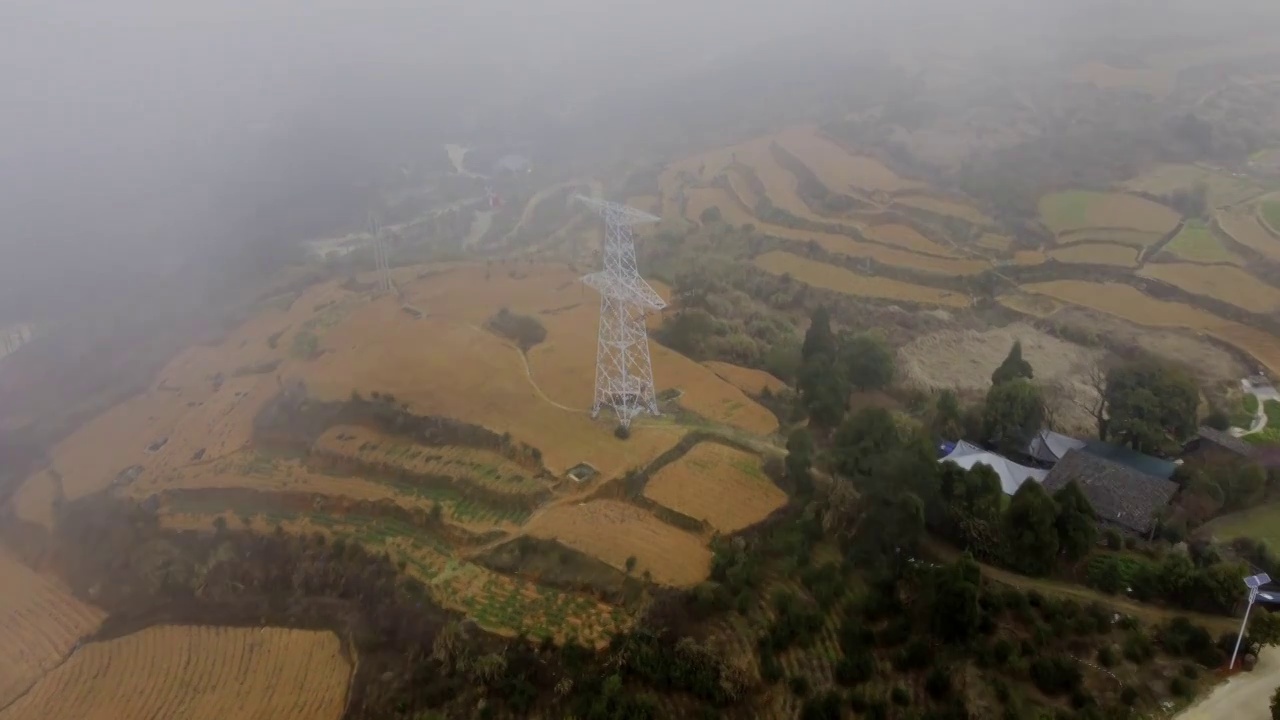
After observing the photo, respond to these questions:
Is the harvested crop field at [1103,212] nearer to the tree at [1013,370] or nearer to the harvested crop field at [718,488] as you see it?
the tree at [1013,370]

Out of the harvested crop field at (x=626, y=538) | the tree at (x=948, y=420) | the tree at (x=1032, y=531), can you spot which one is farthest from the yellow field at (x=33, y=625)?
the tree at (x=948, y=420)

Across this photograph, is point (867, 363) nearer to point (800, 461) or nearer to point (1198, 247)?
point (800, 461)

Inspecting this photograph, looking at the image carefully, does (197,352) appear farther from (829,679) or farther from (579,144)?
(579,144)

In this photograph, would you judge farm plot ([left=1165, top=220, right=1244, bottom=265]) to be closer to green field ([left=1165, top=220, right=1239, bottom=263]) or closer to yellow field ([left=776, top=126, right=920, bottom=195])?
green field ([left=1165, top=220, right=1239, bottom=263])

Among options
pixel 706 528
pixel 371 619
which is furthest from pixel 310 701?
pixel 706 528

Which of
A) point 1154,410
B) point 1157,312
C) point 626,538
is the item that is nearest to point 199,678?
point 626,538
